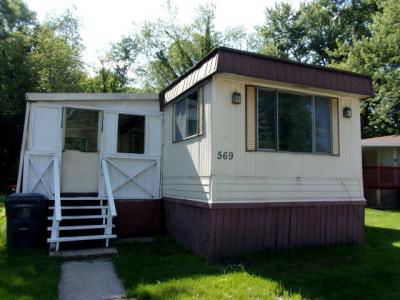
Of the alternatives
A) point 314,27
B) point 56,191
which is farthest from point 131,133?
point 314,27

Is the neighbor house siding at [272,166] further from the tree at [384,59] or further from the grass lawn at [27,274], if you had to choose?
the tree at [384,59]

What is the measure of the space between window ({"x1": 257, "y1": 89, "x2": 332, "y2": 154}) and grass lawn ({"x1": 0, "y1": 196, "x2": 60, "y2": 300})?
3671 mm

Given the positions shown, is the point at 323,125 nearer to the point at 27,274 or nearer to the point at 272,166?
the point at 272,166

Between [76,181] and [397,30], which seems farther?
[397,30]

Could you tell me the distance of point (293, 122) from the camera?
19.7ft

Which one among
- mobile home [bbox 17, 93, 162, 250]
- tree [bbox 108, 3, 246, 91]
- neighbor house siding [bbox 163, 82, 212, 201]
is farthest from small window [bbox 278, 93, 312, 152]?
tree [bbox 108, 3, 246, 91]

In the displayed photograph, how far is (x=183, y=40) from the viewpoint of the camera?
25672mm

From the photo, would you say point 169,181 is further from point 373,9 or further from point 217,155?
point 373,9

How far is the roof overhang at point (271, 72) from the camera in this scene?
5277 mm

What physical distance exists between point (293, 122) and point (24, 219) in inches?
198

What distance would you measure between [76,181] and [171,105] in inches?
105

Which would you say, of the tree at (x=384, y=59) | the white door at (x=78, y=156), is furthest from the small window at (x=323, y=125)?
the tree at (x=384, y=59)

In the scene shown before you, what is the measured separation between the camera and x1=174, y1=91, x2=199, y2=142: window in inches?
242

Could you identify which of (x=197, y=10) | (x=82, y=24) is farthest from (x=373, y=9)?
(x=82, y=24)
